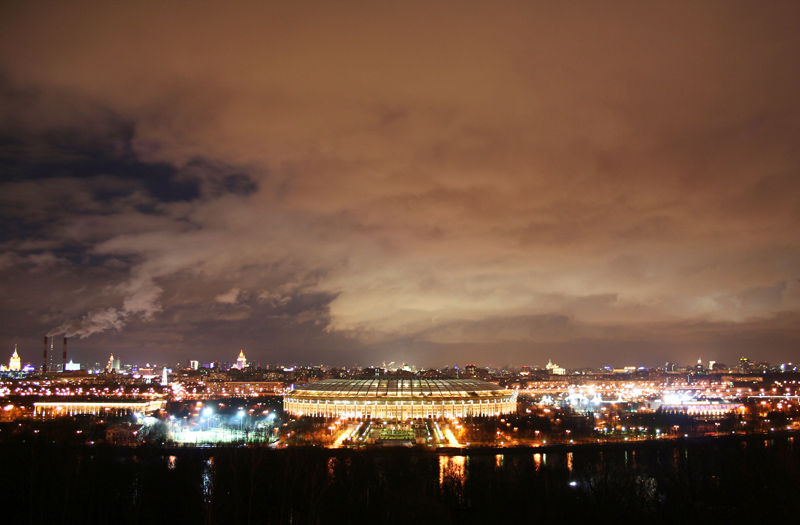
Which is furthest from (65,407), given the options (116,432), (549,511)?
(549,511)

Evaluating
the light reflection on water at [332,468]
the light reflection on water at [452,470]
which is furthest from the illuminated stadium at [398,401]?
the light reflection on water at [332,468]

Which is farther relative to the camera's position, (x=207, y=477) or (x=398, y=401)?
(x=398, y=401)

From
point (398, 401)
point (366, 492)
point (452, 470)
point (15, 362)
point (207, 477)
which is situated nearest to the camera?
point (366, 492)

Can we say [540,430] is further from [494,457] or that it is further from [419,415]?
[419,415]

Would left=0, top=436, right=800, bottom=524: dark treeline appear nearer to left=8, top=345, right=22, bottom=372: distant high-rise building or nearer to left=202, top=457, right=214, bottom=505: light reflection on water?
left=202, top=457, right=214, bottom=505: light reflection on water

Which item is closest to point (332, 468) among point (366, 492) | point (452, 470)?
point (366, 492)

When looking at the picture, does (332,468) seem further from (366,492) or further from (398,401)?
(398,401)

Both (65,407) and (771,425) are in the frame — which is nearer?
(771,425)
